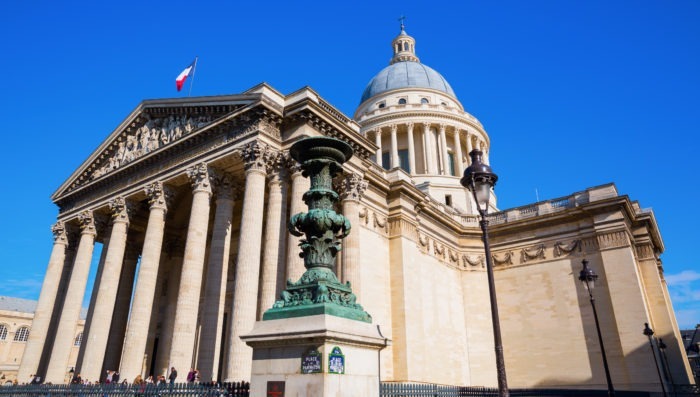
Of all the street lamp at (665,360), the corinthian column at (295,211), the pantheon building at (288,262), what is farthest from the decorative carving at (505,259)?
the corinthian column at (295,211)

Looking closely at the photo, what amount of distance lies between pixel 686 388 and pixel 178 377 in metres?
29.8

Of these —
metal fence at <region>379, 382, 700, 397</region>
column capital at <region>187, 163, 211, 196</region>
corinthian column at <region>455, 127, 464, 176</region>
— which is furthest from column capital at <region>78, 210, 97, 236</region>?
corinthian column at <region>455, 127, 464, 176</region>

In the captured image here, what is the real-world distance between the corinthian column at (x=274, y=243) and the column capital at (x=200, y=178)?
3422 mm

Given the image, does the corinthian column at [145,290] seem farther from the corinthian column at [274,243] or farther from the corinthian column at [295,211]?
the corinthian column at [295,211]

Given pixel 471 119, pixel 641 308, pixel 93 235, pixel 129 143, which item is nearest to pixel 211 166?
pixel 129 143

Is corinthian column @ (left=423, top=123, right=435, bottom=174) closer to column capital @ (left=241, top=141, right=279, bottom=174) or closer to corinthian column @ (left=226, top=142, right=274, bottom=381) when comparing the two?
column capital @ (left=241, top=141, right=279, bottom=174)

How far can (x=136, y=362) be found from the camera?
21.2 m

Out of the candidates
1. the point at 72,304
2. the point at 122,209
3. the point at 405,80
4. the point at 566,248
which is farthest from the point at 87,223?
the point at 405,80

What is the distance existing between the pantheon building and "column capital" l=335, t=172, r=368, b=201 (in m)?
0.09

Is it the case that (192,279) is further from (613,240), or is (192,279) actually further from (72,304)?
(613,240)

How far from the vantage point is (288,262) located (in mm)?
21016

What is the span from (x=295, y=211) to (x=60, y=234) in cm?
1961

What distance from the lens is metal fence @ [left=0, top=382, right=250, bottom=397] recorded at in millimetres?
10705

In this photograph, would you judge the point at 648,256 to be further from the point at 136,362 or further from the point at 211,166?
the point at 136,362
